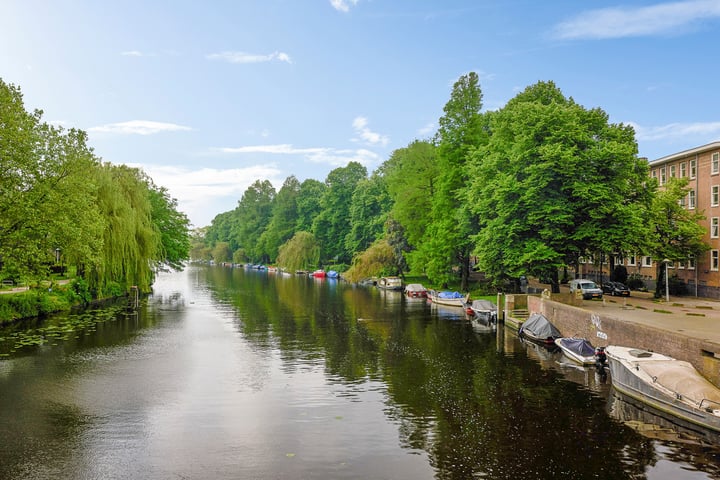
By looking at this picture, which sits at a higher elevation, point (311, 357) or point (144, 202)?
point (144, 202)

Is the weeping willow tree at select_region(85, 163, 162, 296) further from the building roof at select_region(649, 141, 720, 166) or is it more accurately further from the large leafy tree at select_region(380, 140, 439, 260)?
the building roof at select_region(649, 141, 720, 166)

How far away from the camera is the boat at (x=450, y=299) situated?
2037 inches

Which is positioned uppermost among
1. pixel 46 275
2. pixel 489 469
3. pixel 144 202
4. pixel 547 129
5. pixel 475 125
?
pixel 475 125

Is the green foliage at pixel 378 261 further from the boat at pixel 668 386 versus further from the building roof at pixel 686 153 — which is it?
the boat at pixel 668 386

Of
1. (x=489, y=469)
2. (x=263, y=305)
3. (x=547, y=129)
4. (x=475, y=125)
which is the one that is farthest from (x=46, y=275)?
(x=475, y=125)

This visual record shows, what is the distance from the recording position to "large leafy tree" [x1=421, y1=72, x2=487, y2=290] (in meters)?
57.3

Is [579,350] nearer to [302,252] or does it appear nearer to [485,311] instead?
[485,311]

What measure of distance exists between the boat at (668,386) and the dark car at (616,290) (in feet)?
87.7

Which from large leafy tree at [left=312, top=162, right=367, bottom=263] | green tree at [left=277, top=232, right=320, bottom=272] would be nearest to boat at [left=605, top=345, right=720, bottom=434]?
large leafy tree at [left=312, top=162, right=367, bottom=263]

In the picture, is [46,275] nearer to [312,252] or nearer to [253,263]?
[312,252]

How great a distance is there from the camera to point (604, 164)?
3931 centimetres

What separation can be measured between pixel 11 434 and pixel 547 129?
38.5 m

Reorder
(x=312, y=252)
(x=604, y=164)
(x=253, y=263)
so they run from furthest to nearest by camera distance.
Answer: (x=253, y=263), (x=312, y=252), (x=604, y=164)

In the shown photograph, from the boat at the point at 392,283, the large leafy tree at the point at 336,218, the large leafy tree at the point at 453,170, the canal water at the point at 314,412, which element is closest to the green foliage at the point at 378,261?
the boat at the point at 392,283
